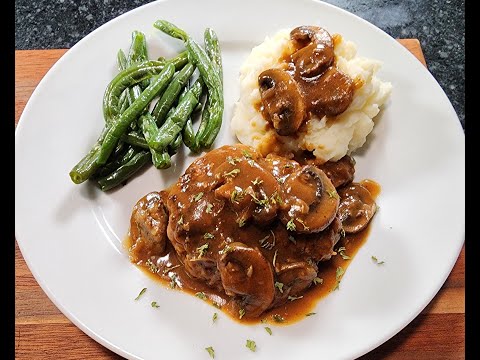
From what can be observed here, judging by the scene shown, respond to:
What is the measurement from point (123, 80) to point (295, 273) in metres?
2.29

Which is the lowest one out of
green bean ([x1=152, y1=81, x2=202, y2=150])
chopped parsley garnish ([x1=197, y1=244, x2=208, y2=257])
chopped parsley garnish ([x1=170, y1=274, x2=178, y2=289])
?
chopped parsley garnish ([x1=170, y1=274, x2=178, y2=289])

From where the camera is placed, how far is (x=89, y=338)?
4.36 m

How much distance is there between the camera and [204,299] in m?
4.48

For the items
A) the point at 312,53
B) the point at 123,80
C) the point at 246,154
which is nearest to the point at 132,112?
the point at 123,80

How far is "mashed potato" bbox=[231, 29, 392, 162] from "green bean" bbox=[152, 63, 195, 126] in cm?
53

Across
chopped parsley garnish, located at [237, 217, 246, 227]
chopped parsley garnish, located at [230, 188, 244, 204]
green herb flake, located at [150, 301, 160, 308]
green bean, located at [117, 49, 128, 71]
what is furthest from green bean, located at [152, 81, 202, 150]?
green herb flake, located at [150, 301, 160, 308]

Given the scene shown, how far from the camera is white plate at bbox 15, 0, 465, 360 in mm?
4270

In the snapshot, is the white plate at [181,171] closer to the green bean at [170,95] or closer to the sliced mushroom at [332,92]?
the green bean at [170,95]

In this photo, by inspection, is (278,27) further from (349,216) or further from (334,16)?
(349,216)

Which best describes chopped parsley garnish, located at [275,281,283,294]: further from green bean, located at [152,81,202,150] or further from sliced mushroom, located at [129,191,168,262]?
green bean, located at [152,81,202,150]

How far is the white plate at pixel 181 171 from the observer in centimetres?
427

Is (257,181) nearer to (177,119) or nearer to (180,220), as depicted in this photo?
(180,220)

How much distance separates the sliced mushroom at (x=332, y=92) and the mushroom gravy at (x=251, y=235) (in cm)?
60

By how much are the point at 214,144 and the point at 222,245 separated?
1.21m
